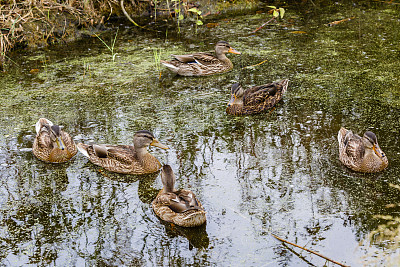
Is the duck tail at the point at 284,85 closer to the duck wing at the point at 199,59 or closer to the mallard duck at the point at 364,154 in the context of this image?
the duck wing at the point at 199,59

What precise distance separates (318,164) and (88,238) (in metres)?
2.31

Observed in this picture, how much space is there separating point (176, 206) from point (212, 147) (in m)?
1.33

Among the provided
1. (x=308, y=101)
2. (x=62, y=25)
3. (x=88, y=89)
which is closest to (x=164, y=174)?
(x=308, y=101)

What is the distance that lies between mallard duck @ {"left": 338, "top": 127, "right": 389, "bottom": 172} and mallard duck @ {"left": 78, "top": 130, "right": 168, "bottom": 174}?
181 centimetres

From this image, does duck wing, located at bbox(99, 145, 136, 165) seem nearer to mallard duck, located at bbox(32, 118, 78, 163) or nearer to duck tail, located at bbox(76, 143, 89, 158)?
duck tail, located at bbox(76, 143, 89, 158)

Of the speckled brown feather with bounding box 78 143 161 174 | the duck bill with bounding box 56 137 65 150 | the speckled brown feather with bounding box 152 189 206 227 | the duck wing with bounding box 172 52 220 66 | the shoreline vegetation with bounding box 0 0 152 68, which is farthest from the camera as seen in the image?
the shoreline vegetation with bounding box 0 0 152 68

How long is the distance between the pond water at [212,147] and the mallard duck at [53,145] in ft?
0.37

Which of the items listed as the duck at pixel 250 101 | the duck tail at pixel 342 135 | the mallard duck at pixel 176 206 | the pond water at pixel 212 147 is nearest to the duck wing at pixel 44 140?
the pond water at pixel 212 147

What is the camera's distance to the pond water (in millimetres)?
3805

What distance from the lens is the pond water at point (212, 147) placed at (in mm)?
3805

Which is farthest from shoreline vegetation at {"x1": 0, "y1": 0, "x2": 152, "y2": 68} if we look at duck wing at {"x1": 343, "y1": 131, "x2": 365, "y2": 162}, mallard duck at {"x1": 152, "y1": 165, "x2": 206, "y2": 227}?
duck wing at {"x1": 343, "y1": 131, "x2": 365, "y2": 162}

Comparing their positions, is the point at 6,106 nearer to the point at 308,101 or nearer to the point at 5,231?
the point at 5,231

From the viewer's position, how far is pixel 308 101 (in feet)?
20.2

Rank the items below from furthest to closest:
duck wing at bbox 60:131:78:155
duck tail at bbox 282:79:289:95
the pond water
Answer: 1. duck tail at bbox 282:79:289:95
2. duck wing at bbox 60:131:78:155
3. the pond water
